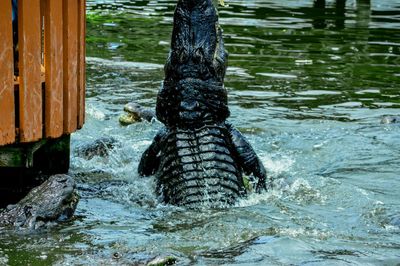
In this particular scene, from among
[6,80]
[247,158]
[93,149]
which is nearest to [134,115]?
[93,149]

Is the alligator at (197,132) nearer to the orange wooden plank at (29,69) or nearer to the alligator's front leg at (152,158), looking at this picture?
the alligator's front leg at (152,158)

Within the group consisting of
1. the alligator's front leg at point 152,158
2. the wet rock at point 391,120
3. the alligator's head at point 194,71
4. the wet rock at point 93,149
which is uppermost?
the alligator's head at point 194,71

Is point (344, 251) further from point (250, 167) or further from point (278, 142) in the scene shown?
point (278, 142)

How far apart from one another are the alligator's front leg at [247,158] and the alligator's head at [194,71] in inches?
9.3

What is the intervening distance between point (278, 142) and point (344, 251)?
400cm

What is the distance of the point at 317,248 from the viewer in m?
6.33

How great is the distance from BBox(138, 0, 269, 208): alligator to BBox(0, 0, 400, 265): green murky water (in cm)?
18

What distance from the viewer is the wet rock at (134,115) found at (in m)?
11.1

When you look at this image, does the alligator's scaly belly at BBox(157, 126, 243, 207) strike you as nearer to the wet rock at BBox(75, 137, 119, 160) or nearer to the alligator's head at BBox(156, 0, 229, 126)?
the alligator's head at BBox(156, 0, 229, 126)

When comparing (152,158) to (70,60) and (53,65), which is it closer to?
(70,60)

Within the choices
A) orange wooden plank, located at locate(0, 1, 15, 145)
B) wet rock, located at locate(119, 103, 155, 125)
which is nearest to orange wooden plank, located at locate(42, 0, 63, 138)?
orange wooden plank, located at locate(0, 1, 15, 145)

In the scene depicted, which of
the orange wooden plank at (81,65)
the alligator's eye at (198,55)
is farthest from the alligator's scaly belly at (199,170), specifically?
the orange wooden plank at (81,65)

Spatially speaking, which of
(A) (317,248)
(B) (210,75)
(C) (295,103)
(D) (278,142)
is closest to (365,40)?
(C) (295,103)

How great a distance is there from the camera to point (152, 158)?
8320 millimetres
